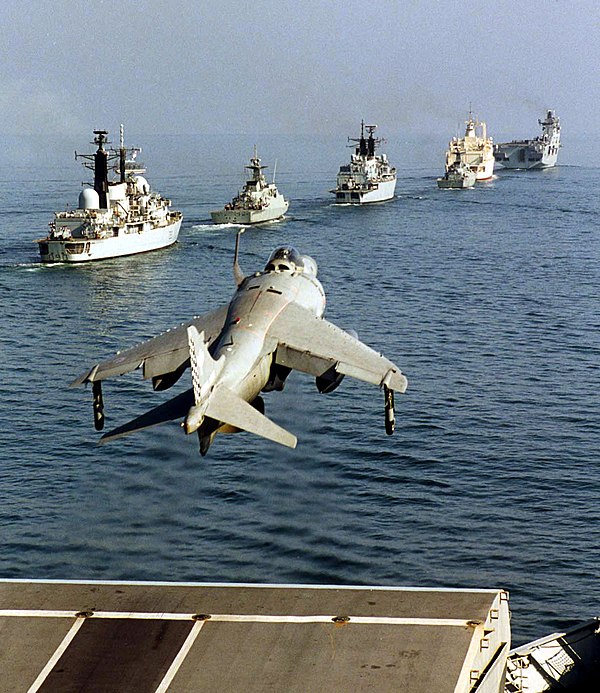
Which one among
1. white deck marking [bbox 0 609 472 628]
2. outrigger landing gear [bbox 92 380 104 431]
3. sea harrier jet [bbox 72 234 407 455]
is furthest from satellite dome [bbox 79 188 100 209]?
white deck marking [bbox 0 609 472 628]

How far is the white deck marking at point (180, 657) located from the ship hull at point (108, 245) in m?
122

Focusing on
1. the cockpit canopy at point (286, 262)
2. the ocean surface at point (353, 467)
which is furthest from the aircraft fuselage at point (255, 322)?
the ocean surface at point (353, 467)

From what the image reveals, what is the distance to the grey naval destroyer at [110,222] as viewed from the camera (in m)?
165

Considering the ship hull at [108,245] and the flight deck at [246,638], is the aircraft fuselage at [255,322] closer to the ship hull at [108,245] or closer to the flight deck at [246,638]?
the flight deck at [246,638]

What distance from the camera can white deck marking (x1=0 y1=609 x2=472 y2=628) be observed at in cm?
4769

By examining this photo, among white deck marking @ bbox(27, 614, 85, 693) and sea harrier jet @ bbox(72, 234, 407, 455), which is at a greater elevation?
sea harrier jet @ bbox(72, 234, 407, 455)

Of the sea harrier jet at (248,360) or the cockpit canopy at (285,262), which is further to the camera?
the cockpit canopy at (285,262)

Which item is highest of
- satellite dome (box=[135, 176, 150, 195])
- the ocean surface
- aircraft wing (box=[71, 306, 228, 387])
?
satellite dome (box=[135, 176, 150, 195])

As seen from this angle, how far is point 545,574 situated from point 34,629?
33.8m

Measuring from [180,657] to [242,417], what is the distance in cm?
1020

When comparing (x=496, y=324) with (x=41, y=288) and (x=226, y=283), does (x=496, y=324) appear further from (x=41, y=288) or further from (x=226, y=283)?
(x=41, y=288)

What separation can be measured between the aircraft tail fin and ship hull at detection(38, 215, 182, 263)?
4748 inches

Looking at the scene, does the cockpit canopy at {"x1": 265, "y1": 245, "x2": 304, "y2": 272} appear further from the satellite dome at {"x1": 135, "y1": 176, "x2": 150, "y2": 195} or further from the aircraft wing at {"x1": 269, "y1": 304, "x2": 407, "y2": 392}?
the satellite dome at {"x1": 135, "y1": 176, "x2": 150, "y2": 195}

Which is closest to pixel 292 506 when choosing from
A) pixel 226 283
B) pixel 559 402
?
pixel 559 402
